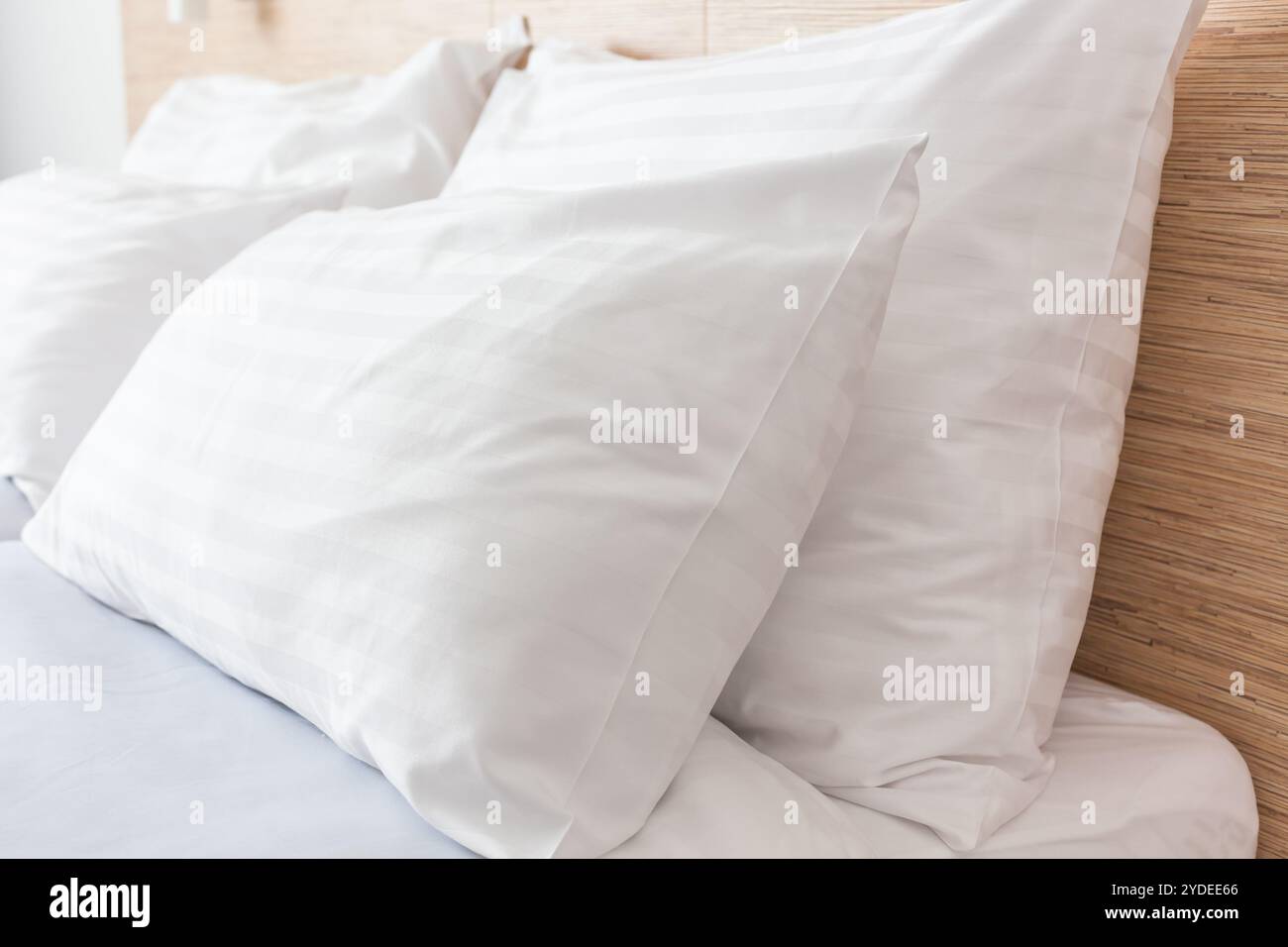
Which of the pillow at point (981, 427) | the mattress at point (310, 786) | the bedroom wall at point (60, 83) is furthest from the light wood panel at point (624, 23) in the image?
the bedroom wall at point (60, 83)

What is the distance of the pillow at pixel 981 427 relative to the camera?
75 cm

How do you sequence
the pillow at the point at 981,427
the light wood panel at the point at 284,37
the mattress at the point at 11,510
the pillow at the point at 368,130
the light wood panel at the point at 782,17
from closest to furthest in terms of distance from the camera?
the pillow at the point at 981,427 < the light wood panel at the point at 782,17 < the mattress at the point at 11,510 < the pillow at the point at 368,130 < the light wood panel at the point at 284,37

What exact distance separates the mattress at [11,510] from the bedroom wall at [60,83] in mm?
1738

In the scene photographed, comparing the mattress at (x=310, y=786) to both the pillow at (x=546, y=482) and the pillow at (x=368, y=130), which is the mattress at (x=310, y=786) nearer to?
the pillow at (x=546, y=482)

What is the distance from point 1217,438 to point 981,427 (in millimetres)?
214

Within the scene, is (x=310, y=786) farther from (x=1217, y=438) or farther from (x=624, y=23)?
(x=624, y=23)

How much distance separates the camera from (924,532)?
30.5 inches

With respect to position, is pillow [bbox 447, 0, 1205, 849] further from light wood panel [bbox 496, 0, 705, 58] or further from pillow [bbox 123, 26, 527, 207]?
pillow [bbox 123, 26, 527, 207]

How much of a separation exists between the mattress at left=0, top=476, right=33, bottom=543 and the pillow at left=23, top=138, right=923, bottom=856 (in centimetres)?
54

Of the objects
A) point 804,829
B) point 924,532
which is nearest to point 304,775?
point 804,829

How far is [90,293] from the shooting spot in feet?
4.17

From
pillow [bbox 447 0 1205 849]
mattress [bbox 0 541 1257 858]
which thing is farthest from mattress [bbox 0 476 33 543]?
pillow [bbox 447 0 1205 849]

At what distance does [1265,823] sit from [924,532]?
13.6 inches
